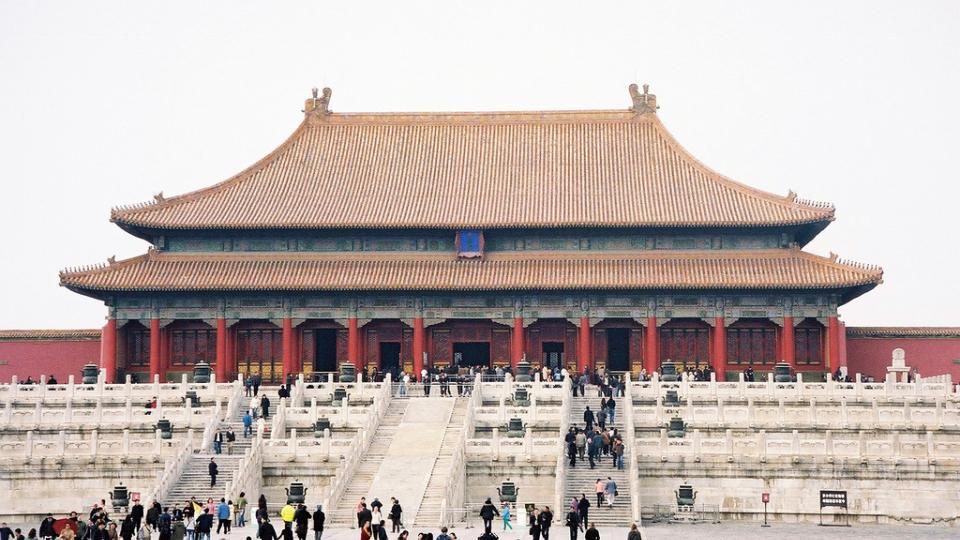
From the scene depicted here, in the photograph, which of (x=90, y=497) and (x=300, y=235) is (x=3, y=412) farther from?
(x=300, y=235)

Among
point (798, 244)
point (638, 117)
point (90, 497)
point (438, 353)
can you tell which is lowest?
point (90, 497)

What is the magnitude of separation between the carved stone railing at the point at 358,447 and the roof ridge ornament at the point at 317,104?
30.1m

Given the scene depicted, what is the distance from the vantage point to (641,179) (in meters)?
75.8

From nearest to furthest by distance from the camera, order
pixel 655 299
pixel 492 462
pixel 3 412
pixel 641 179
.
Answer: pixel 492 462 → pixel 3 412 → pixel 655 299 → pixel 641 179

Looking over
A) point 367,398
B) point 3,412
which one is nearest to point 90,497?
point 3,412

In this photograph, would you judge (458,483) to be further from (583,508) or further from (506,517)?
(583,508)

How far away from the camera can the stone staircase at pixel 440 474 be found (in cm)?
4256

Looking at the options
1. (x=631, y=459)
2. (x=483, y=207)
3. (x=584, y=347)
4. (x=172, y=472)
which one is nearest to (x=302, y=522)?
(x=172, y=472)

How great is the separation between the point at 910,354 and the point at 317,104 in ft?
105

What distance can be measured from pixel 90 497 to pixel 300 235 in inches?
1073

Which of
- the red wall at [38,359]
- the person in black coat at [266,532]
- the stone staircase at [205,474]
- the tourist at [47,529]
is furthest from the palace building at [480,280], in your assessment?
the person in black coat at [266,532]

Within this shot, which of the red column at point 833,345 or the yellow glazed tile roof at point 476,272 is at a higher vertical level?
the yellow glazed tile roof at point 476,272

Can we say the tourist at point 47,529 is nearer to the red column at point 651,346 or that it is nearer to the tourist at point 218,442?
the tourist at point 218,442

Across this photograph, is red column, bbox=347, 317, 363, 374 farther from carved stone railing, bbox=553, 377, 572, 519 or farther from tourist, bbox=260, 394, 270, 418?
carved stone railing, bbox=553, 377, 572, 519
